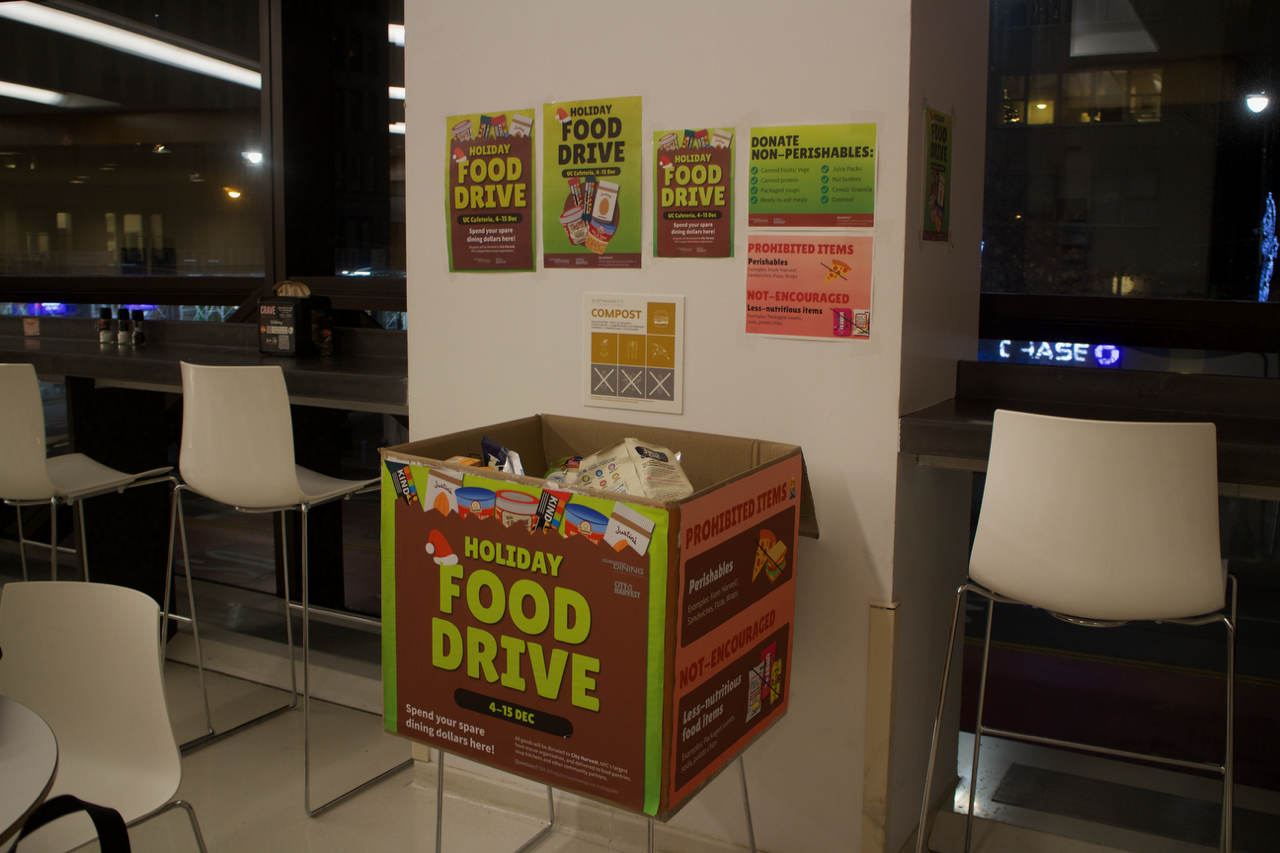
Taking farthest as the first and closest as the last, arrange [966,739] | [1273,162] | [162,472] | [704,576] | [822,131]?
[162,472]
[966,739]
[1273,162]
[822,131]
[704,576]

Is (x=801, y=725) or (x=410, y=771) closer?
(x=801, y=725)

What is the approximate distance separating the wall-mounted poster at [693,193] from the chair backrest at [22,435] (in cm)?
191

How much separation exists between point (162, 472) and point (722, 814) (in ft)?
6.23

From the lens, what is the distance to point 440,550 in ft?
5.50

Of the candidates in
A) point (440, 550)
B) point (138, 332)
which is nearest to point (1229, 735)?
point (440, 550)

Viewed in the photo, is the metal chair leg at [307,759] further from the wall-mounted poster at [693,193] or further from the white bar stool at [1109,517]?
the white bar stool at [1109,517]

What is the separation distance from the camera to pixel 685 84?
6.41 feet

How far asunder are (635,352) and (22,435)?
1849mm

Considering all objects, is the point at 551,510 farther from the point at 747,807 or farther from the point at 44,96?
the point at 44,96

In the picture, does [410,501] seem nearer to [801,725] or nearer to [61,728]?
[61,728]

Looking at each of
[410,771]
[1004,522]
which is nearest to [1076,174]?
[1004,522]

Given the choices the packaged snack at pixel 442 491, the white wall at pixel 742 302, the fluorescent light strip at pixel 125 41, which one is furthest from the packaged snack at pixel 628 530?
the fluorescent light strip at pixel 125 41

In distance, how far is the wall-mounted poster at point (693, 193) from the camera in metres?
1.94

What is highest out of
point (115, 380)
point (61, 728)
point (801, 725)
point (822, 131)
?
point (822, 131)
